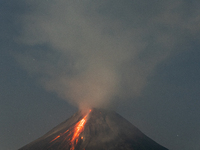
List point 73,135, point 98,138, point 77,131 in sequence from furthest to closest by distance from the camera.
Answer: point 77,131, point 73,135, point 98,138

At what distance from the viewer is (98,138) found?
36406 mm

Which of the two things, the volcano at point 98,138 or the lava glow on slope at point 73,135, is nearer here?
the volcano at point 98,138

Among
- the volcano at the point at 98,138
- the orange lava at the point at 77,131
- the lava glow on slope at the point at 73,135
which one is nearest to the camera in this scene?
the volcano at the point at 98,138

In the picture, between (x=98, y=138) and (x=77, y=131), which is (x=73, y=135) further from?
(x=98, y=138)

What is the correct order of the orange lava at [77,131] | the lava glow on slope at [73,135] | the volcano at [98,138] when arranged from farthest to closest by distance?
the lava glow on slope at [73,135] → the orange lava at [77,131] → the volcano at [98,138]

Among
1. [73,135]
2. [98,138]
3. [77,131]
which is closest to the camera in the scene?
[98,138]

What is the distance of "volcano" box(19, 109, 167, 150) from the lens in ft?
112

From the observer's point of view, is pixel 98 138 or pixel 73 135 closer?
pixel 98 138

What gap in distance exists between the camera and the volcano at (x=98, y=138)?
34125 millimetres

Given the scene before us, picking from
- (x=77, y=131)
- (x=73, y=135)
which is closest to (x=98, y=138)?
(x=73, y=135)

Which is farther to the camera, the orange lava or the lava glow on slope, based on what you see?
the lava glow on slope

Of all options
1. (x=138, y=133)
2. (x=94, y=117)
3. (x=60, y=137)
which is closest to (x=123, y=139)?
(x=138, y=133)

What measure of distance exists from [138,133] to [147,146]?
5.64 metres

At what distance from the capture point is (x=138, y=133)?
4334 centimetres
